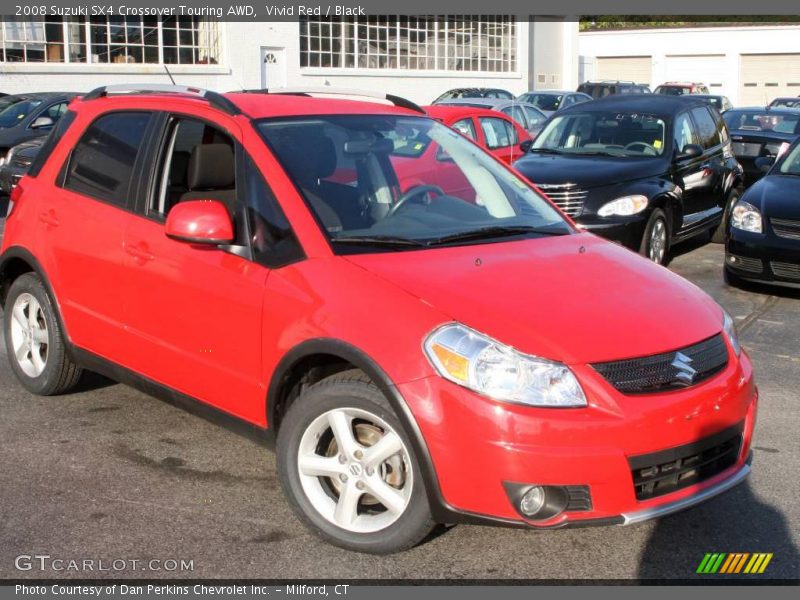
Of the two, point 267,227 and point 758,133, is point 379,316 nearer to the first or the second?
point 267,227

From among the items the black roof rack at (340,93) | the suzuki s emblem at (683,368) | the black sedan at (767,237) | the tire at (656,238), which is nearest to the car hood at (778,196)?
the black sedan at (767,237)

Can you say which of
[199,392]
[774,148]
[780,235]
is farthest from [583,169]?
[199,392]

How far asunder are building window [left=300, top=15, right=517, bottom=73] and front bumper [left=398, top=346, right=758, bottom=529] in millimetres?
30993

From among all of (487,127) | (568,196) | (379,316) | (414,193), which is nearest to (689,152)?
(568,196)

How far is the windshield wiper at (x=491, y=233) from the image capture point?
4633mm

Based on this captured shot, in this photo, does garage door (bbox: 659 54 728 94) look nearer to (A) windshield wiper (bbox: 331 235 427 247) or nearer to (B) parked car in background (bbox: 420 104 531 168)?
(B) parked car in background (bbox: 420 104 531 168)

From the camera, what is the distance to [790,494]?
4.75 meters

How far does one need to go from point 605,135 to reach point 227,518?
772 centimetres

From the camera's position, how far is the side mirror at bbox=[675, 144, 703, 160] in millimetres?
10784

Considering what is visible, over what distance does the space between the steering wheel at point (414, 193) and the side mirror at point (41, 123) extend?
13.0 m

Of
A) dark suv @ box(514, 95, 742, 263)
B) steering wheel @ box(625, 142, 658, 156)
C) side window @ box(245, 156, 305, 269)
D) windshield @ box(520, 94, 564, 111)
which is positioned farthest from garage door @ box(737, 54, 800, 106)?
→ side window @ box(245, 156, 305, 269)

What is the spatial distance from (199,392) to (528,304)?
5.24 ft

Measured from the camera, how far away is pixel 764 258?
29.8 feet

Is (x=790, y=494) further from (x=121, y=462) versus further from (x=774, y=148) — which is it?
(x=774, y=148)
